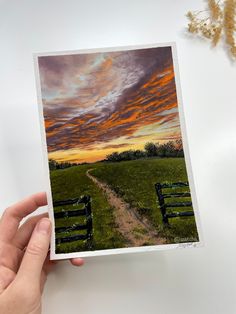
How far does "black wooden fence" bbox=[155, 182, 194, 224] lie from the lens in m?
0.67

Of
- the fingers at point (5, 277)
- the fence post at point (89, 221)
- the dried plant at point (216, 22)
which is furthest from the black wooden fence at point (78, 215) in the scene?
the dried plant at point (216, 22)

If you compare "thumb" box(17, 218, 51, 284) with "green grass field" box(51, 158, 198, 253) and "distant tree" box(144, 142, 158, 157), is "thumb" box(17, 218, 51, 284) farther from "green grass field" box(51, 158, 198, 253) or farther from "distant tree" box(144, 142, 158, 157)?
"distant tree" box(144, 142, 158, 157)

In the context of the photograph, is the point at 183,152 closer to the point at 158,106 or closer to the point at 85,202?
the point at 158,106

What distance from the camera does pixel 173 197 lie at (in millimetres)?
678

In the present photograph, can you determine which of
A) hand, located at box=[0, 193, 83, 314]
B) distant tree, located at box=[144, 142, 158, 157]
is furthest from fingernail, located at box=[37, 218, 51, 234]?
distant tree, located at box=[144, 142, 158, 157]

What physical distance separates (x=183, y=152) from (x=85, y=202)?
Result: 21 cm

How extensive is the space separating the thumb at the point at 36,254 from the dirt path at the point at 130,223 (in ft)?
0.40

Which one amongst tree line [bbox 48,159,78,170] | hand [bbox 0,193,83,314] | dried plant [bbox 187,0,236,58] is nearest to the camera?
hand [bbox 0,193,83,314]

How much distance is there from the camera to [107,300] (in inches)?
27.0

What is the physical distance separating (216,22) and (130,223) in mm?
589

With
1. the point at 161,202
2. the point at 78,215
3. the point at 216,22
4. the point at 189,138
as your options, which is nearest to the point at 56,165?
the point at 78,215

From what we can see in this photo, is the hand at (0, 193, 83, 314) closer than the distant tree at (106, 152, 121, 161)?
Yes

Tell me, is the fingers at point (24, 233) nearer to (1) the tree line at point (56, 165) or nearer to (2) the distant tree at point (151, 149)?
(1) the tree line at point (56, 165)

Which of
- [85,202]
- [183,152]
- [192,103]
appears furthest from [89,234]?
[192,103]
